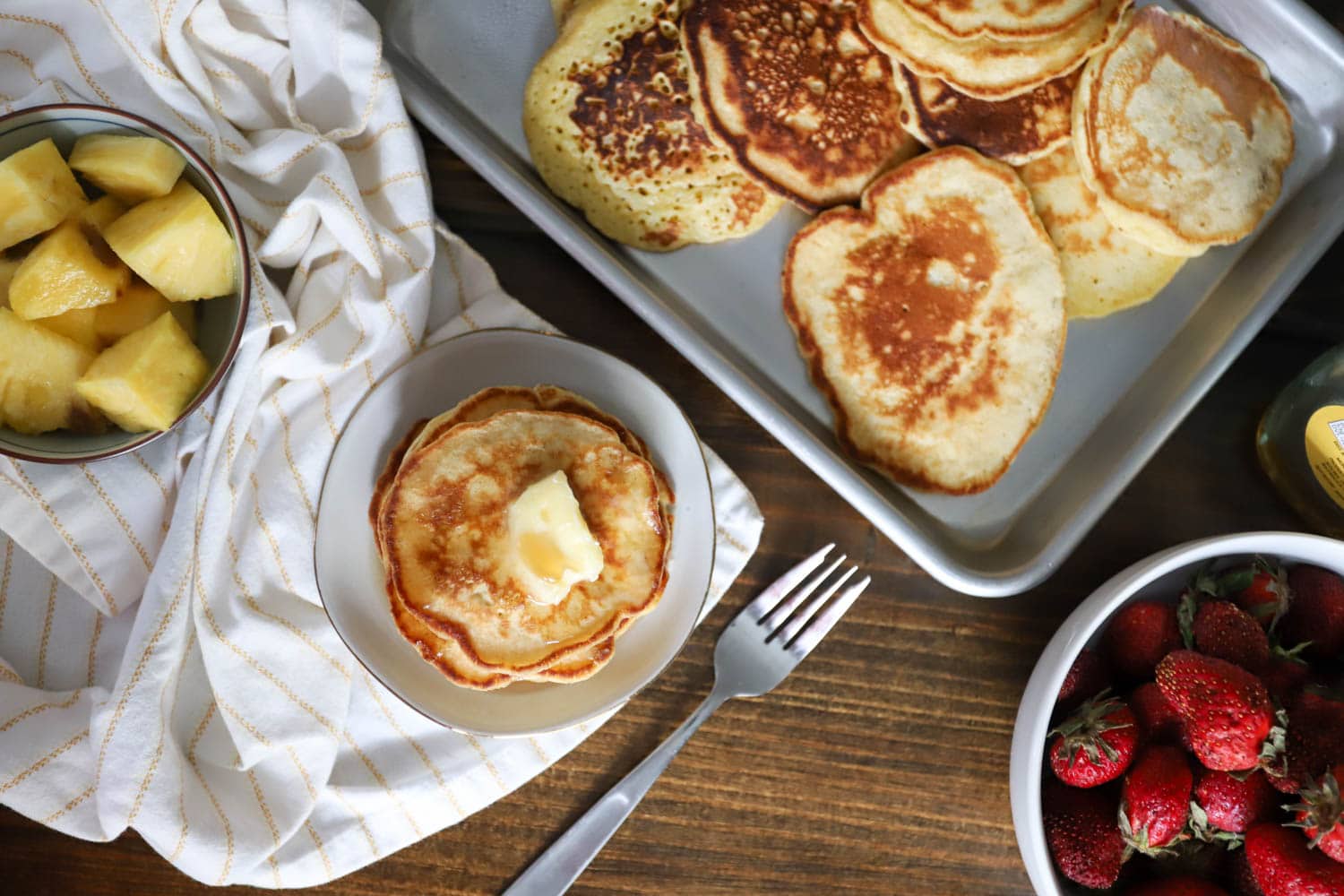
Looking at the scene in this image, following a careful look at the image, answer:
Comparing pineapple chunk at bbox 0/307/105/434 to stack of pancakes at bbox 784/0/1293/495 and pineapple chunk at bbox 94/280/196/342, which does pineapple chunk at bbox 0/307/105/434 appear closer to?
pineapple chunk at bbox 94/280/196/342

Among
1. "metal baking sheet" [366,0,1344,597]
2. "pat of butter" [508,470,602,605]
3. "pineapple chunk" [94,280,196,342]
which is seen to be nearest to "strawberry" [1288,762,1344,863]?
"metal baking sheet" [366,0,1344,597]

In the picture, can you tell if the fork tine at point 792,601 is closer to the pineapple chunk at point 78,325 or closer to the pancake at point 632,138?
the pancake at point 632,138

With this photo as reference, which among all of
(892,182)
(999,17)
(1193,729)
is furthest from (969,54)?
(1193,729)

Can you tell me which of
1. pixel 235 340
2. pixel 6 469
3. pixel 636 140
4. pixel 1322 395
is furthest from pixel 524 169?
pixel 1322 395

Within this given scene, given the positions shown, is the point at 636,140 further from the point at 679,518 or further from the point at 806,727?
the point at 806,727

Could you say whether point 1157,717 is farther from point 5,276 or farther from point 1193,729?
point 5,276

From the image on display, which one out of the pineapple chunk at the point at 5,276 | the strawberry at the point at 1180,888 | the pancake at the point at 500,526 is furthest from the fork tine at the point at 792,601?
the pineapple chunk at the point at 5,276
